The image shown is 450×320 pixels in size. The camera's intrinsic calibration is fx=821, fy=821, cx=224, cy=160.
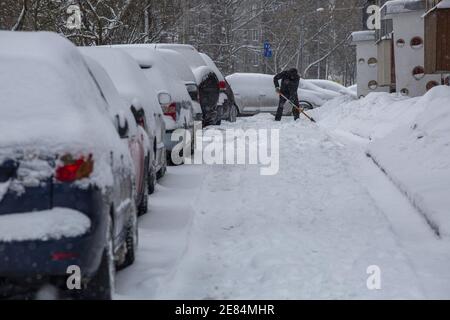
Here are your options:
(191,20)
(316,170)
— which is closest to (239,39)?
(191,20)

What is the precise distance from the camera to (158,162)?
1028 centimetres

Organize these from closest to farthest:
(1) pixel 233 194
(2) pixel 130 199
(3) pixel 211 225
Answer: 1. (2) pixel 130 199
2. (3) pixel 211 225
3. (1) pixel 233 194

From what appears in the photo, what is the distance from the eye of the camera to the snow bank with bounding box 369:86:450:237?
817 cm

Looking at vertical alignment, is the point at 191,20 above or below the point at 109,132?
above

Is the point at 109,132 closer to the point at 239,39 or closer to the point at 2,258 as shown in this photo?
the point at 2,258

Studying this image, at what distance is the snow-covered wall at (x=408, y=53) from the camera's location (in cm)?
2130

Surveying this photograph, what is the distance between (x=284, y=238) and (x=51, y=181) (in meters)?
3.24

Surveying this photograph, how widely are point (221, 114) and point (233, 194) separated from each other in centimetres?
1096

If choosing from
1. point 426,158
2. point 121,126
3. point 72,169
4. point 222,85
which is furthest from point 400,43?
point 72,169

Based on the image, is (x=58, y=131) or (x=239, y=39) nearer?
(x=58, y=131)

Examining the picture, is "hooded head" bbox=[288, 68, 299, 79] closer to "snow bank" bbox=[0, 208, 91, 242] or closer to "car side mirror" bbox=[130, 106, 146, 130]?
"car side mirror" bbox=[130, 106, 146, 130]

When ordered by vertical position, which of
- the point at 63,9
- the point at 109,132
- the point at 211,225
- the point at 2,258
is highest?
the point at 63,9

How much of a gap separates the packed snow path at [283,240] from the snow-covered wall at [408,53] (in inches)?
406

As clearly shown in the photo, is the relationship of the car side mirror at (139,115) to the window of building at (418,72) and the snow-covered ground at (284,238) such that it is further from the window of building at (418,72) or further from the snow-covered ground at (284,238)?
the window of building at (418,72)
